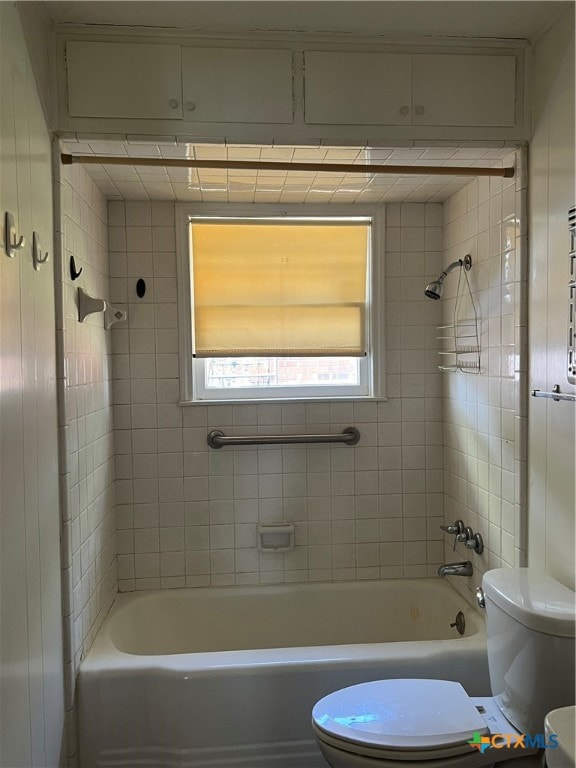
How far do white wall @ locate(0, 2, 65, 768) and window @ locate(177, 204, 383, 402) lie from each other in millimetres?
893

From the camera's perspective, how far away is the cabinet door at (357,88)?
5.93 feet

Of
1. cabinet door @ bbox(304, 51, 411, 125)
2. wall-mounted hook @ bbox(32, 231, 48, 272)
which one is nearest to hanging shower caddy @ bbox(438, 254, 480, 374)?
cabinet door @ bbox(304, 51, 411, 125)

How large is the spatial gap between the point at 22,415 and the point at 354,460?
1.56 metres

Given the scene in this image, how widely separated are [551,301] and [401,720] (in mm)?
1272

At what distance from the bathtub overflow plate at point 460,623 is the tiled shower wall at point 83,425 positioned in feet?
4.58

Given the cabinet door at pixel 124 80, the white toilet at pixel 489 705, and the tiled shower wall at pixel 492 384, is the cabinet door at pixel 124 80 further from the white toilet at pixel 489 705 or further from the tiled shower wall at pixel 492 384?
the white toilet at pixel 489 705

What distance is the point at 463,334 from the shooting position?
2.45 m

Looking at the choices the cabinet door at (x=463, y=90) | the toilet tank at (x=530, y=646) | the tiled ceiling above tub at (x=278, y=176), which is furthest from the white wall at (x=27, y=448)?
the toilet tank at (x=530, y=646)

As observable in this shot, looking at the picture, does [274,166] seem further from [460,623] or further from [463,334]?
[460,623]

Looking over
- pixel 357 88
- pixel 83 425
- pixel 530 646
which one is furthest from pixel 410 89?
pixel 530 646

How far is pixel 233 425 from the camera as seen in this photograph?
8.50 ft

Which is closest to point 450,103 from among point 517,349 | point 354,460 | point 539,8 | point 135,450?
point 539,8

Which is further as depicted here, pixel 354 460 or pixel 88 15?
pixel 354 460

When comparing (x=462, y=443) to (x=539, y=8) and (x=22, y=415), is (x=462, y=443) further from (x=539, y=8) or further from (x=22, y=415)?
(x=22, y=415)
